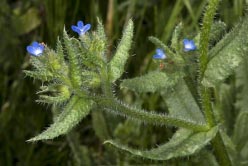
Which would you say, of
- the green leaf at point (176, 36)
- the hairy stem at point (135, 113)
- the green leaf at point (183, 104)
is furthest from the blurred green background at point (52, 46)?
the hairy stem at point (135, 113)

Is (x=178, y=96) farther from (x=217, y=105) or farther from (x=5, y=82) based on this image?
(x=5, y=82)

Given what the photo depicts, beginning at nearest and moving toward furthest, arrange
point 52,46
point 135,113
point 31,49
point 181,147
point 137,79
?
point 31,49 → point 135,113 → point 181,147 → point 137,79 → point 52,46

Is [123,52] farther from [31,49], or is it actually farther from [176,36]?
[31,49]

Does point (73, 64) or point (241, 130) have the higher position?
point (73, 64)

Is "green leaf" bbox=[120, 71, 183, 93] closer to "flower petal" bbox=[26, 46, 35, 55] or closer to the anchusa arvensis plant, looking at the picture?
the anchusa arvensis plant

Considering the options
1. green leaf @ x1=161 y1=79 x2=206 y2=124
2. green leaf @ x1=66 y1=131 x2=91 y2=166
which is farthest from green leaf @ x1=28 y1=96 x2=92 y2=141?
green leaf @ x1=66 y1=131 x2=91 y2=166

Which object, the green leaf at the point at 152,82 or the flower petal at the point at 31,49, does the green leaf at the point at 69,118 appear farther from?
the green leaf at the point at 152,82

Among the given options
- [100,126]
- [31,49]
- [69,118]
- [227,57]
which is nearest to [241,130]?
[227,57]
